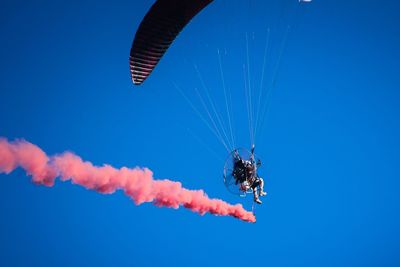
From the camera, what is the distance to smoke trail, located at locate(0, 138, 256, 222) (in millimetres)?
11039

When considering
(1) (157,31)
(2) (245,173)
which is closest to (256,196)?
(2) (245,173)

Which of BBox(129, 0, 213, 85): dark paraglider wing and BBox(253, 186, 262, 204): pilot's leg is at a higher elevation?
BBox(129, 0, 213, 85): dark paraglider wing

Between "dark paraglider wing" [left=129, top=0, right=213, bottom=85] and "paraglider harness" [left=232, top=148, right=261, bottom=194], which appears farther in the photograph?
"paraglider harness" [left=232, top=148, right=261, bottom=194]

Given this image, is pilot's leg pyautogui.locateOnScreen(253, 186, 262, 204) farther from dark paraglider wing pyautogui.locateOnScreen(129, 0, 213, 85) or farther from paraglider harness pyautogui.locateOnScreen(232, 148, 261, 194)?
dark paraglider wing pyautogui.locateOnScreen(129, 0, 213, 85)

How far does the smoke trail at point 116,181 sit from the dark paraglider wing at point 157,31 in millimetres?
3014

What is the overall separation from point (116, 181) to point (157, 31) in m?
4.76

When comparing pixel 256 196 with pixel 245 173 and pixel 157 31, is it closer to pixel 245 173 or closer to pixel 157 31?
pixel 245 173

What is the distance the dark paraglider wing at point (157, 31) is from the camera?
41.3 ft

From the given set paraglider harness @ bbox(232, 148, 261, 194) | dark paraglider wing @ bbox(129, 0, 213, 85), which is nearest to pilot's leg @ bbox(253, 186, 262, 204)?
paraglider harness @ bbox(232, 148, 261, 194)

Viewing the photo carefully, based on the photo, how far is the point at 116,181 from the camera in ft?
45.5

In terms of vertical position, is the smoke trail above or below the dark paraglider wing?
below

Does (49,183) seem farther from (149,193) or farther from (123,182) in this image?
(149,193)

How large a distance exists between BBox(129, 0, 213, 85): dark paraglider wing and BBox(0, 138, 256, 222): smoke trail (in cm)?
301

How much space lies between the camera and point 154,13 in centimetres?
1253
